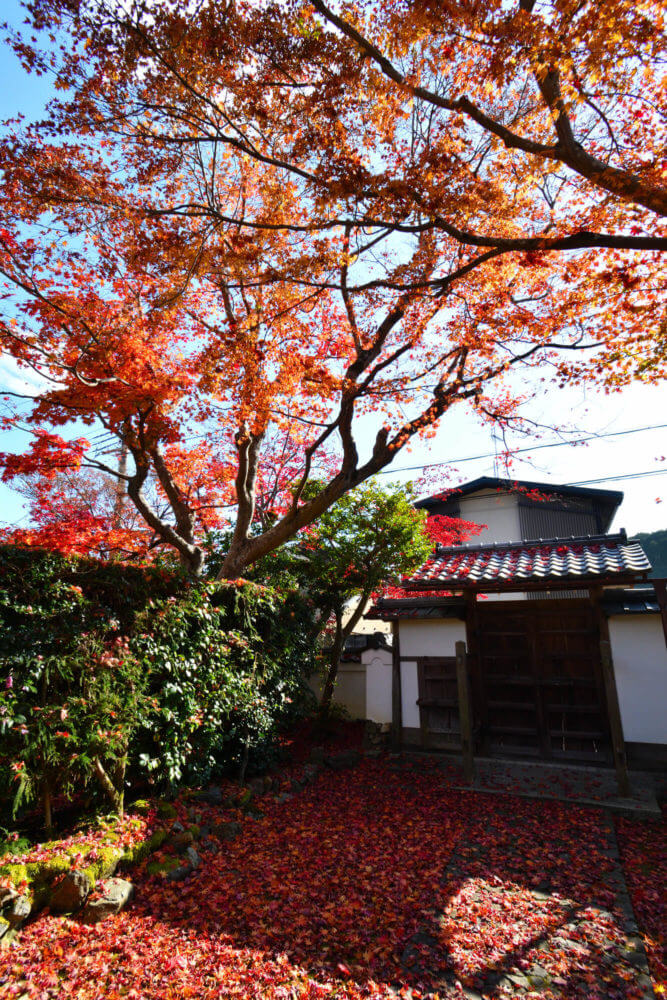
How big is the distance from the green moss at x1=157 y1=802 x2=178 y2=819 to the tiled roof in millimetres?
5248

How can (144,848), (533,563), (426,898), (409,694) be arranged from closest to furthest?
1. (426,898)
2. (144,848)
3. (533,563)
4. (409,694)

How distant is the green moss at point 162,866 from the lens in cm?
462

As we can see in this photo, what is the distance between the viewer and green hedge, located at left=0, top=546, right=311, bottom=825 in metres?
4.52

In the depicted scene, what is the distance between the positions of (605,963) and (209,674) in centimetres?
488

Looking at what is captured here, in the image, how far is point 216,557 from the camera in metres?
9.86

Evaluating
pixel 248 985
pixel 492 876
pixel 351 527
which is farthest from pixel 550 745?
pixel 248 985

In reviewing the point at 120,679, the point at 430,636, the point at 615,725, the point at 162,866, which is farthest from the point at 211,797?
the point at 615,725

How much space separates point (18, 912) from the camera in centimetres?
365

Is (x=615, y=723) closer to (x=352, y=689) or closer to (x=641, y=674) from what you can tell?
(x=641, y=674)

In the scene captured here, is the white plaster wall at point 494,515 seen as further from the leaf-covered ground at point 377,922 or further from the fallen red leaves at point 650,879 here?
the leaf-covered ground at point 377,922

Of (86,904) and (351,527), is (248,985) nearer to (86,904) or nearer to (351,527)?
(86,904)

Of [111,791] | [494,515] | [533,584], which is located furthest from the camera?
[494,515]

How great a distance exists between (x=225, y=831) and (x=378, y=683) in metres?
7.44

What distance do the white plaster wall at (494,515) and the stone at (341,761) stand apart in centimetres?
973
